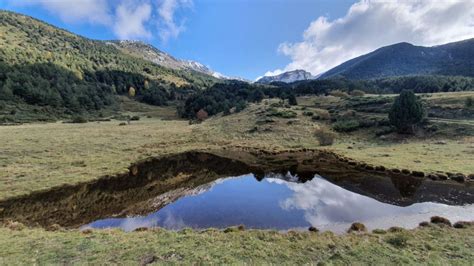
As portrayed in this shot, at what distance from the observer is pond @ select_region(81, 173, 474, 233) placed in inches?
866

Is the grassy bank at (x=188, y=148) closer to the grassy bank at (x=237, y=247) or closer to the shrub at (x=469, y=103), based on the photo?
the shrub at (x=469, y=103)

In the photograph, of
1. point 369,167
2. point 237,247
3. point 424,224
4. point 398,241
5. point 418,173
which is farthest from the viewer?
point 369,167

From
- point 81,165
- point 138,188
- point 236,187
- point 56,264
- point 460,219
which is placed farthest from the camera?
point 81,165

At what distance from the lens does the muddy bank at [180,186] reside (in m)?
24.5

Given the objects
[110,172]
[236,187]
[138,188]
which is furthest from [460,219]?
[110,172]

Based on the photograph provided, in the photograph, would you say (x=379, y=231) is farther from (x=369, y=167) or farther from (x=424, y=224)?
(x=369, y=167)

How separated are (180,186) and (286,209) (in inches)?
554

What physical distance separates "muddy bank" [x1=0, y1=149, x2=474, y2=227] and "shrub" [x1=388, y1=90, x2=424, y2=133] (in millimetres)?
21518

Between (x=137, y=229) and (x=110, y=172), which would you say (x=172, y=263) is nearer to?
(x=137, y=229)

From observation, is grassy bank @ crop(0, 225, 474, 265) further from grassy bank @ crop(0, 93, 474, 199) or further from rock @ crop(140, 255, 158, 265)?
grassy bank @ crop(0, 93, 474, 199)

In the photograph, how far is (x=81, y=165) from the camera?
3728 cm

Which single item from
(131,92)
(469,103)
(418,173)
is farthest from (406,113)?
(131,92)

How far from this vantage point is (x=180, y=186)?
110 feet

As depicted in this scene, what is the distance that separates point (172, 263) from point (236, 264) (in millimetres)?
3107
